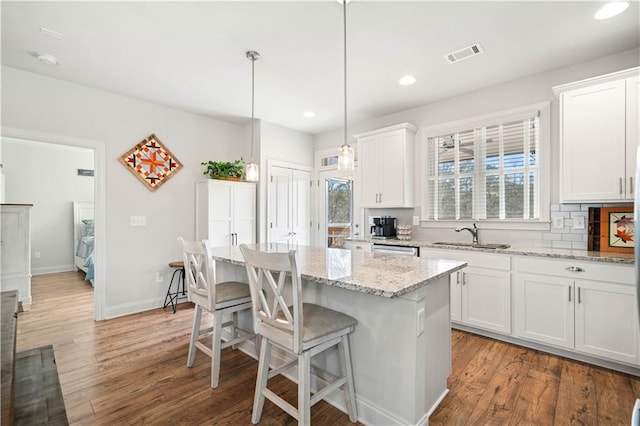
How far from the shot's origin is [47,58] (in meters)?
2.82

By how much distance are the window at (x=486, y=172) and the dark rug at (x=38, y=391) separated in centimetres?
375

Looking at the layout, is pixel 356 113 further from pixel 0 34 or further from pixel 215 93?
pixel 0 34

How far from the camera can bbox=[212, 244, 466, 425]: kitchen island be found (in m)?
1.58

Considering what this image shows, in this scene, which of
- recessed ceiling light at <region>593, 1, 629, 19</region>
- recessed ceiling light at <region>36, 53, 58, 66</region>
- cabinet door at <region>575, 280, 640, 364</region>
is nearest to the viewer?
recessed ceiling light at <region>593, 1, 629, 19</region>

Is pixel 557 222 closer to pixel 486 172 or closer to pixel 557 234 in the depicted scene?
pixel 557 234

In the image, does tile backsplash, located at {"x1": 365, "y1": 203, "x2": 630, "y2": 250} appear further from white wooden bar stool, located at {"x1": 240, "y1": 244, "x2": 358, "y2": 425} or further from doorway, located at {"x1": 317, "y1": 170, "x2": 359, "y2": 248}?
white wooden bar stool, located at {"x1": 240, "y1": 244, "x2": 358, "y2": 425}

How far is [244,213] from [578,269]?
12.6 ft

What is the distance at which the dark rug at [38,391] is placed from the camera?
1.12 metres

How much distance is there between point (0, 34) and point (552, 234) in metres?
5.21

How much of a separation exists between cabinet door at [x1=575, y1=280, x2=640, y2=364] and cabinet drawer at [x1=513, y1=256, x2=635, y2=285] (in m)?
0.05

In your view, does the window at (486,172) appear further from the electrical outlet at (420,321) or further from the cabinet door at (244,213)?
the cabinet door at (244,213)

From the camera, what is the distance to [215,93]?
3.66 metres

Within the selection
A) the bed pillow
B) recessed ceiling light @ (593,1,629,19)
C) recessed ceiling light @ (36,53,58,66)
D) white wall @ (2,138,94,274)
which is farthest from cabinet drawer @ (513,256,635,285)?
white wall @ (2,138,94,274)

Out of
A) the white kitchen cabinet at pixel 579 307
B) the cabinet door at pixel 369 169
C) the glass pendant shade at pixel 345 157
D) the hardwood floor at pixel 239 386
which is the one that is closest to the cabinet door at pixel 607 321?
the white kitchen cabinet at pixel 579 307
